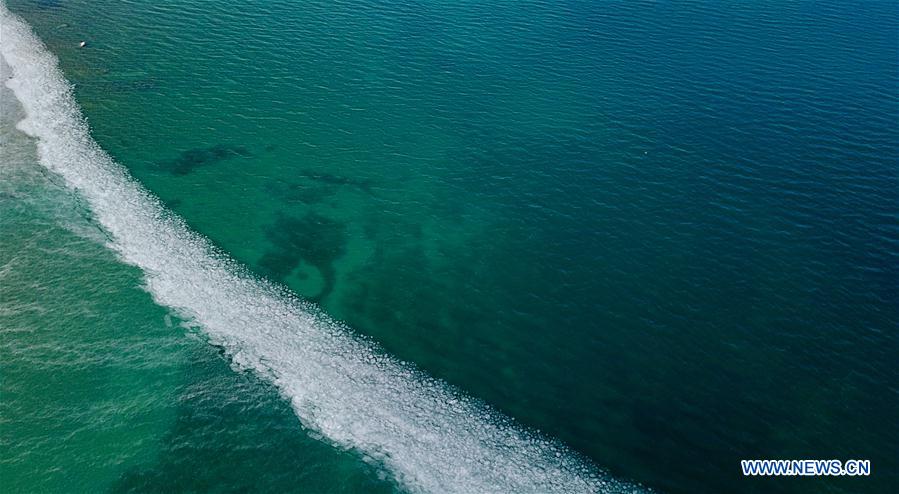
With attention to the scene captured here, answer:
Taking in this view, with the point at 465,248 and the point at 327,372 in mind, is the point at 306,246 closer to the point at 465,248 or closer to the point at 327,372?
the point at 465,248

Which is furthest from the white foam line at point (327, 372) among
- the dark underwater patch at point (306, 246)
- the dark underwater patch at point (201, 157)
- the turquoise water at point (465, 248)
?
the dark underwater patch at point (201, 157)

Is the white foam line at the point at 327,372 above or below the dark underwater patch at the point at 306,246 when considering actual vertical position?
below

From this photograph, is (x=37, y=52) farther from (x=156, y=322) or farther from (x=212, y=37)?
(x=156, y=322)

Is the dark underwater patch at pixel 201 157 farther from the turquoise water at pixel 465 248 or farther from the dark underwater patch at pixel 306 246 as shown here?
the dark underwater patch at pixel 306 246

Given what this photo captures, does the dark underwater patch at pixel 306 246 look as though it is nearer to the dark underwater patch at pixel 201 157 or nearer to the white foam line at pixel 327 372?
the white foam line at pixel 327 372

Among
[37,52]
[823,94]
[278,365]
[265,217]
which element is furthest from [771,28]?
[37,52]

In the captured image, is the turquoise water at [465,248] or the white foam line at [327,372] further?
the turquoise water at [465,248]

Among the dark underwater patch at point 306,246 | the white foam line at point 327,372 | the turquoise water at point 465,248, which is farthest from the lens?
the dark underwater patch at point 306,246

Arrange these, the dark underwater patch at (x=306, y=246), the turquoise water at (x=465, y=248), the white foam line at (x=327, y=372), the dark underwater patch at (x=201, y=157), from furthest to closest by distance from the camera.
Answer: the dark underwater patch at (x=201, y=157) → the dark underwater patch at (x=306, y=246) → the turquoise water at (x=465, y=248) → the white foam line at (x=327, y=372)
